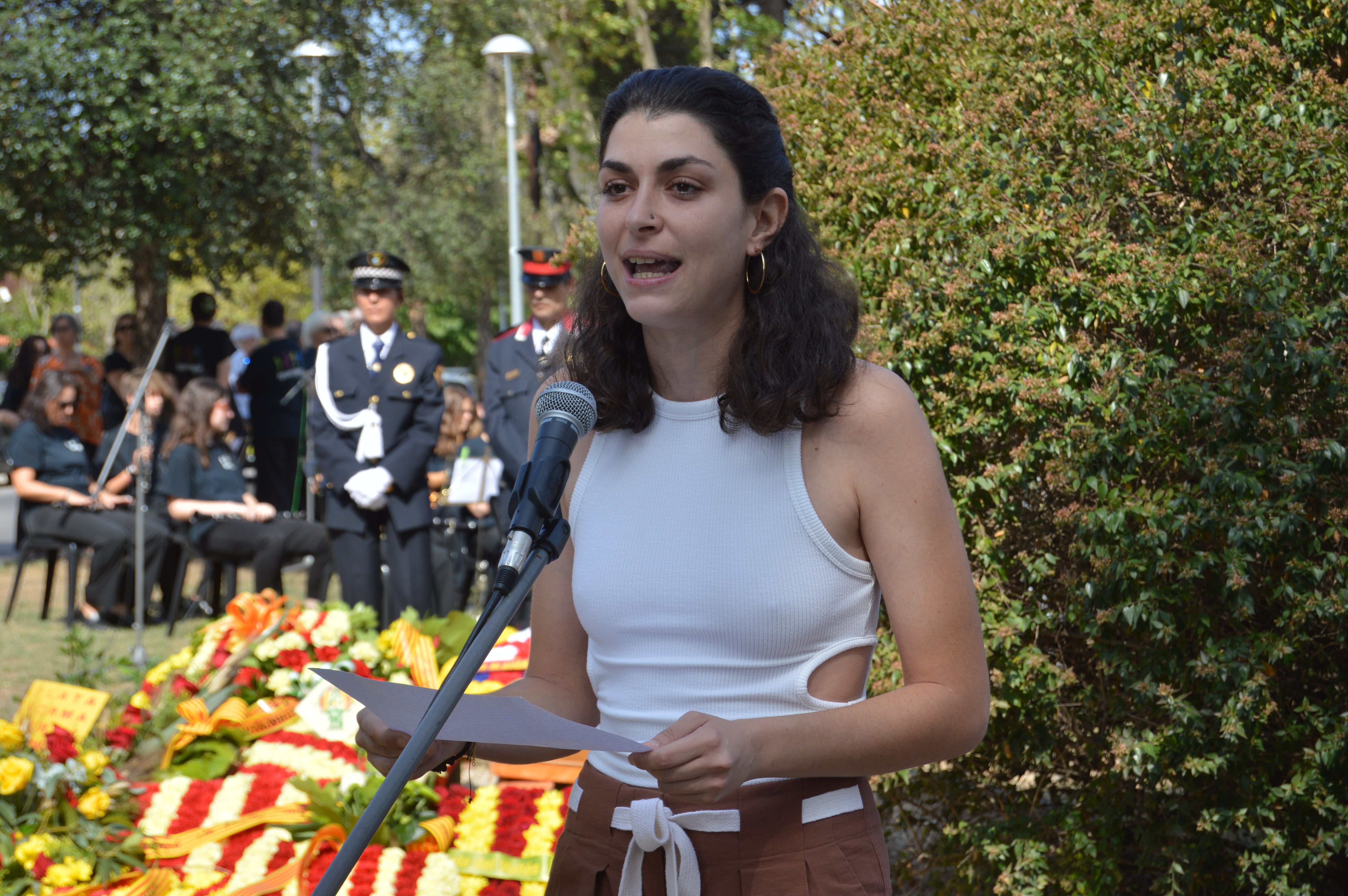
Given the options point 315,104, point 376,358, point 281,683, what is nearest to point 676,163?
point 281,683

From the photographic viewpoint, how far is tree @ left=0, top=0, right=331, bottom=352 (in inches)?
523

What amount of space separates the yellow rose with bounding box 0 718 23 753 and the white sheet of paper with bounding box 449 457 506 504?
18.7 feet

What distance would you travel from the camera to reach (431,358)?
784 centimetres

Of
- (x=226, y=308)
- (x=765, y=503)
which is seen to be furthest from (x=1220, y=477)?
(x=226, y=308)

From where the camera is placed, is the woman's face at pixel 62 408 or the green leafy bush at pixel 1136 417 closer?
the green leafy bush at pixel 1136 417

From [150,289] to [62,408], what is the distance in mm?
5676

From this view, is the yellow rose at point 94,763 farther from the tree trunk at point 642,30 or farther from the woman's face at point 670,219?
the tree trunk at point 642,30

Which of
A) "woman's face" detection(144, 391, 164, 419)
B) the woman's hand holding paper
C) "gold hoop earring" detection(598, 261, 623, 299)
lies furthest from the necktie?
the woman's hand holding paper

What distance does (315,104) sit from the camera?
16891mm

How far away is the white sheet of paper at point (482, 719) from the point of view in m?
1.47

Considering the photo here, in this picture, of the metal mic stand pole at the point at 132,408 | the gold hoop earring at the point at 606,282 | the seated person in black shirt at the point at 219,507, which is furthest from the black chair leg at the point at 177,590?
the gold hoop earring at the point at 606,282

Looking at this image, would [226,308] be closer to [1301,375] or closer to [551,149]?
[551,149]

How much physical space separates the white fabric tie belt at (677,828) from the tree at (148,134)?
13.4 meters

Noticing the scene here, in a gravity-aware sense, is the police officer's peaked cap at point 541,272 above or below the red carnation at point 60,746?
above
